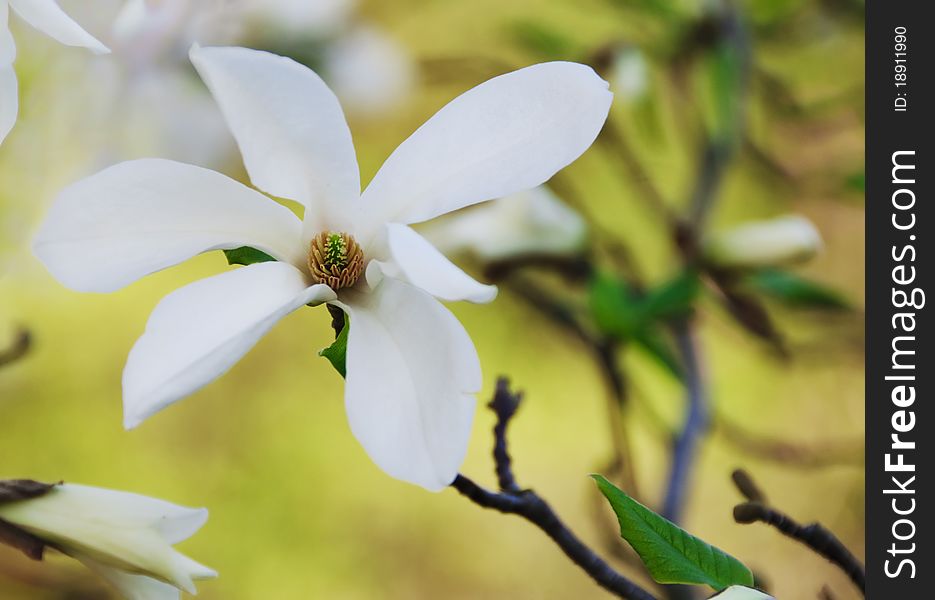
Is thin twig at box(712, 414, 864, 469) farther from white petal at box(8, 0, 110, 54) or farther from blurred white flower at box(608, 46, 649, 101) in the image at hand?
white petal at box(8, 0, 110, 54)

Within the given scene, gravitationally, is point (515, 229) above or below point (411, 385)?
above

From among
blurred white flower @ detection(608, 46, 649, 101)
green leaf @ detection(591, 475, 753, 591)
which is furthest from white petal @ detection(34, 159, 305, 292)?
blurred white flower @ detection(608, 46, 649, 101)

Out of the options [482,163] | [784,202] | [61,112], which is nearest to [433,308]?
[482,163]

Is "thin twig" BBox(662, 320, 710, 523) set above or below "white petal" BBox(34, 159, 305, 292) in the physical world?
above
